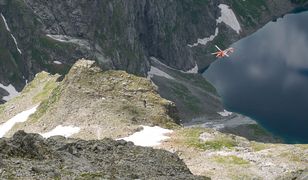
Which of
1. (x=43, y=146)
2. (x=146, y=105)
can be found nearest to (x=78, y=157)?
(x=43, y=146)

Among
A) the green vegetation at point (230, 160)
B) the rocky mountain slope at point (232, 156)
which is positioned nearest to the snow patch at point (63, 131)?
→ the rocky mountain slope at point (232, 156)

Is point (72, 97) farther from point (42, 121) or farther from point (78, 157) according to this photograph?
point (78, 157)

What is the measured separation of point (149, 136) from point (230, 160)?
14.7 m

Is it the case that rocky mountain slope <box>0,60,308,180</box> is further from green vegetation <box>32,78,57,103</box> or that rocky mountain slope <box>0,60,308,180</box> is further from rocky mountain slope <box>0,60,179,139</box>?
green vegetation <box>32,78,57,103</box>

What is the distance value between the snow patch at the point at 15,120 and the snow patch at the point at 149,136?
2682cm

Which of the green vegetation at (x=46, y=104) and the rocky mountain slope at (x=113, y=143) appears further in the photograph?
the green vegetation at (x=46, y=104)

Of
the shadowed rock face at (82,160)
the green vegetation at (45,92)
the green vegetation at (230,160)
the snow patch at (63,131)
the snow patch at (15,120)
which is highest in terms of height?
the shadowed rock face at (82,160)

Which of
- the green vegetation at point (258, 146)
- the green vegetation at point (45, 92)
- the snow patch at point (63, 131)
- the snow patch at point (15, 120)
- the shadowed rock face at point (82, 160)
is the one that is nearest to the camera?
the shadowed rock face at point (82, 160)

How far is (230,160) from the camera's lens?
278 ft

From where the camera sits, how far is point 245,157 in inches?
3381

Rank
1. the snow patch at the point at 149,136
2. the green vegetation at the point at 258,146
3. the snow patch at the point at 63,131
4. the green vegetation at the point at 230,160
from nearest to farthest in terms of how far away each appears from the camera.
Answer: the green vegetation at the point at 230,160 → the green vegetation at the point at 258,146 → the snow patch at the point at 149,136 → the snow patch at the point at 63,131

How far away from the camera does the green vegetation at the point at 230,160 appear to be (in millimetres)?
84012

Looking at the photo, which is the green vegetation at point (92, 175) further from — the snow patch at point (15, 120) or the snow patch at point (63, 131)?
the snow patch at point (15, 120)

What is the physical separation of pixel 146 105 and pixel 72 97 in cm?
1251
